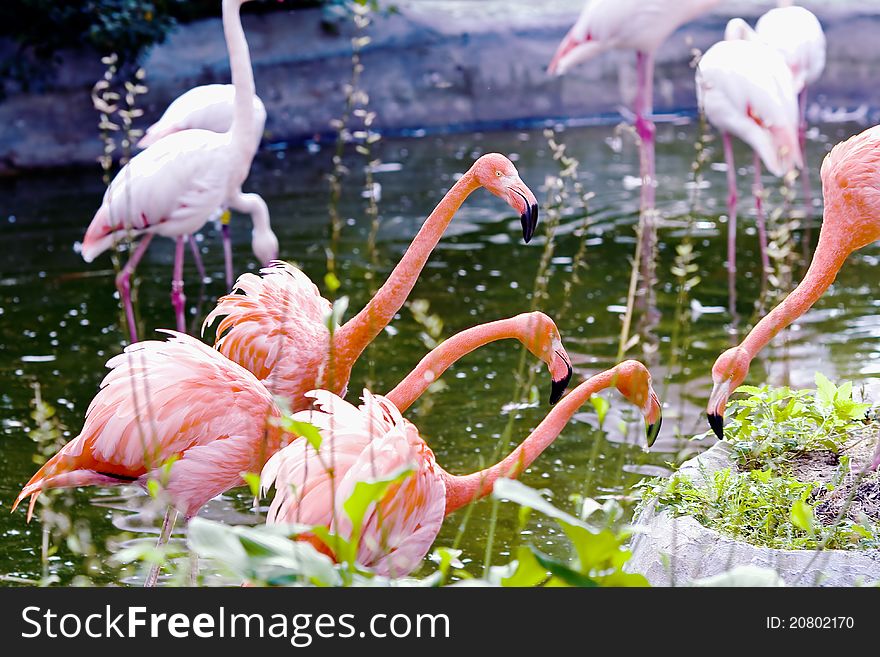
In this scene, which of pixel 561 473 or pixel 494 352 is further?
pixel 494 352

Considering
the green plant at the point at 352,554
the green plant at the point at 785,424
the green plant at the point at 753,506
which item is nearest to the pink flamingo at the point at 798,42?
the green plant at the point at 785,424

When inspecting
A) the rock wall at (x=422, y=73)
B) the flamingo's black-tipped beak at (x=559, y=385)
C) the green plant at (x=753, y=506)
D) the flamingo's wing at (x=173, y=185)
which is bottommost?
the green plant at (x=753, y=506)

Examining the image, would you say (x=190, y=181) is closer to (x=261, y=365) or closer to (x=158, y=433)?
(x=261, y=365)

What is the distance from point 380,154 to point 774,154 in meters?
3.99

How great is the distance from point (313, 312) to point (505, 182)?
0.65 m

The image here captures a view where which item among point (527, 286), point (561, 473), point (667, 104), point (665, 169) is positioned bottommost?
point (561, 473)

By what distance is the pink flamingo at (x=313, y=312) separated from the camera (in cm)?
304

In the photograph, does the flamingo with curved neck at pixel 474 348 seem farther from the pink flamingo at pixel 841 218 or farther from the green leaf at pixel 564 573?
the green leaf at pixel 564 573

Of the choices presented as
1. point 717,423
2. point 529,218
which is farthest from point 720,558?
point 529,218

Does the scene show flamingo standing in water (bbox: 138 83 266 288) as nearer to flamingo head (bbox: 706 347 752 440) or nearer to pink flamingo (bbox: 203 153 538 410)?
pink flamingo (bbox: 203 153 538 410)

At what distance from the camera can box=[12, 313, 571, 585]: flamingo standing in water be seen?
2723 mm

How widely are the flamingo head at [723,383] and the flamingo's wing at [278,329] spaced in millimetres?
1025
